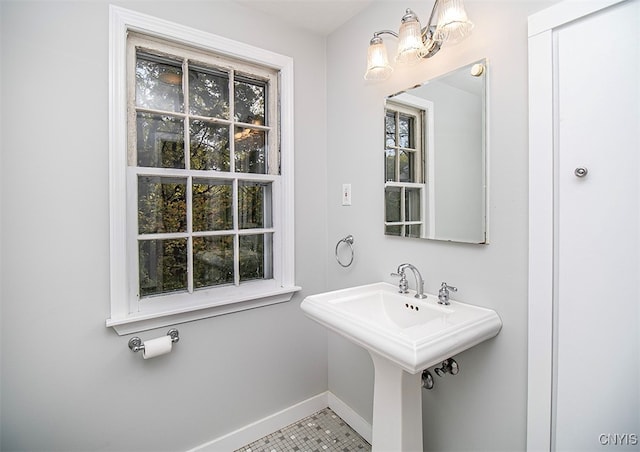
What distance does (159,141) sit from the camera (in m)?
1.50

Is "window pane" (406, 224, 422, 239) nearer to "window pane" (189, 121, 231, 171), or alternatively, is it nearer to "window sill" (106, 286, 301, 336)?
"window sill" (106, 286, 301, 336)

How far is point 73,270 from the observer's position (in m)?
1.27

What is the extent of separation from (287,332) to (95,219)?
46.6 inches

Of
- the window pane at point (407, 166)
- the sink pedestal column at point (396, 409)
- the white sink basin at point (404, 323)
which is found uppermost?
the window pane at point (407, 166)

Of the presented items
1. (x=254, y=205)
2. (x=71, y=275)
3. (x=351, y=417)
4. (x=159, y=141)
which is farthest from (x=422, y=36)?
(x=351, y=417)

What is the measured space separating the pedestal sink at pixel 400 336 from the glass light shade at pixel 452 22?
106 cm

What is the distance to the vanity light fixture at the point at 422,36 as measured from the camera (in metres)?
1.11

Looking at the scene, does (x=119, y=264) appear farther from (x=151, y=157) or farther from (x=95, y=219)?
(x=151, y=157)

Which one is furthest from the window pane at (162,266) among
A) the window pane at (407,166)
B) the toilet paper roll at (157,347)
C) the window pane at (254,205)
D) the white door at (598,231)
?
the white door at (598,231)

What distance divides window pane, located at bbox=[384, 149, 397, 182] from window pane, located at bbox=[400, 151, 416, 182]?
0.14 ft

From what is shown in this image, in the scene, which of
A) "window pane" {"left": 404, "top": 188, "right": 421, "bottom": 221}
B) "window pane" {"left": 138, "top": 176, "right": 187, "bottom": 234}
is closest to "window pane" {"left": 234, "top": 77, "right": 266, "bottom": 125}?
"window pane" {"left": 138, "top": 176, "right": 187, "bottom": 234}

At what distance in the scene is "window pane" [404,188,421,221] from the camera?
1.44m

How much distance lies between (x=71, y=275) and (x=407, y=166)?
1569mm

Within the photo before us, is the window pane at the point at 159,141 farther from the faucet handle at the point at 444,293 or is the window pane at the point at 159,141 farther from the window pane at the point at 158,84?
the faucet handle at the point at 444,293
